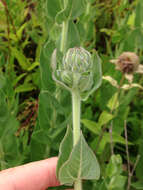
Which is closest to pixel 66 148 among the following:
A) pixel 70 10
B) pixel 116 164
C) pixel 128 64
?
pixel 116 164

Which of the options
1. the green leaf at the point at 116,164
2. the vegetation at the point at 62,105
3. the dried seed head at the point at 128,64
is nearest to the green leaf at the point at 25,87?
the vegetation at the point at 62,105

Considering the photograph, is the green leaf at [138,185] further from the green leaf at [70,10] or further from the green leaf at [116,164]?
the green leaf at [70,10]

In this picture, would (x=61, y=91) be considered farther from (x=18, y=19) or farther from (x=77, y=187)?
(x=18, y=19)

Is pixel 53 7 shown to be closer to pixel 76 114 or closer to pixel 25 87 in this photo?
pixel 76 114

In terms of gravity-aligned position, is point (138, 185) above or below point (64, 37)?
below

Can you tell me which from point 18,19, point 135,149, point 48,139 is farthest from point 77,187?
point 18,19
